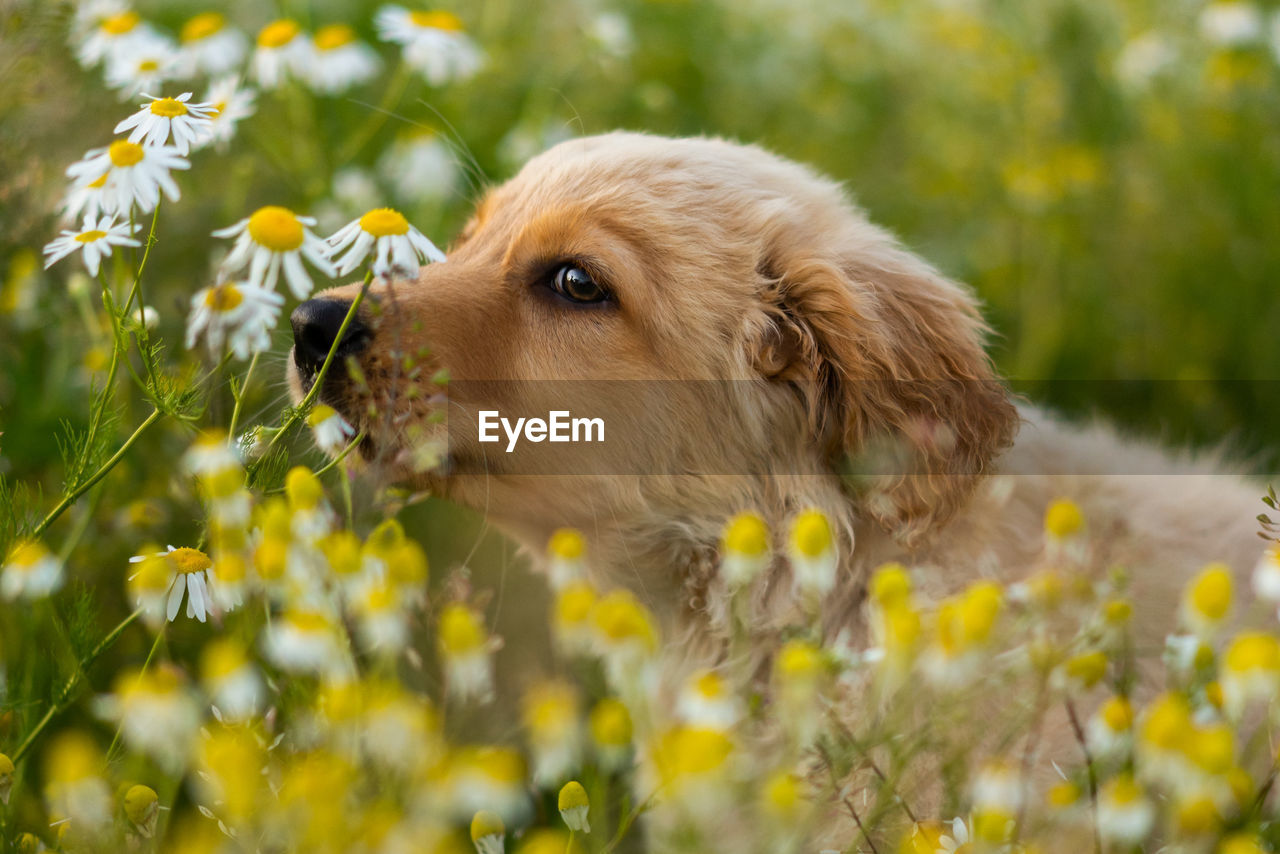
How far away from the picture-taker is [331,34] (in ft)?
10.3

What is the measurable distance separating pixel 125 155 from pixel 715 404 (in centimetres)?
119

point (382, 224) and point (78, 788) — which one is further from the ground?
point (382, 224)

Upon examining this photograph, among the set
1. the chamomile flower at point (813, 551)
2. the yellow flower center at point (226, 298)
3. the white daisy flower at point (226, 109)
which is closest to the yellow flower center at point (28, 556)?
the yellow flower center at point (226, 298)

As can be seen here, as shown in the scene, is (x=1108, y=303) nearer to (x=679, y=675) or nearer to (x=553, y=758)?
(x=679, y=675)

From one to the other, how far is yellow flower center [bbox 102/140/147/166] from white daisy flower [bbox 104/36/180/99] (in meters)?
0.65

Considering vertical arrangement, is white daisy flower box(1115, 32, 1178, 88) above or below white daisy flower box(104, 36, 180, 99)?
above

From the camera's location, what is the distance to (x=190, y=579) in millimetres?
1550

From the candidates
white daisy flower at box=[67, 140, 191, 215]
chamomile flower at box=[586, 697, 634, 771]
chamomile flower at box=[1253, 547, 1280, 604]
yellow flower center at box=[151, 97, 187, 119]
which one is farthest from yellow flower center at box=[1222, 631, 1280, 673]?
yellow flower center at box=[151, 97, 187, 119]

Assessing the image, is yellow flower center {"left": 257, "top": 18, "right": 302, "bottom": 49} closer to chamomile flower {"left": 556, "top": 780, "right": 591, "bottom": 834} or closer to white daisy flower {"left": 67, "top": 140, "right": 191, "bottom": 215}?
white daisy flower {"left": 67, "top": 140, "right": 191, "bottom": 215}

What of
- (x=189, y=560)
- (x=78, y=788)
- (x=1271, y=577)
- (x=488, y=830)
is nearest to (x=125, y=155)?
(x=189, y=560)

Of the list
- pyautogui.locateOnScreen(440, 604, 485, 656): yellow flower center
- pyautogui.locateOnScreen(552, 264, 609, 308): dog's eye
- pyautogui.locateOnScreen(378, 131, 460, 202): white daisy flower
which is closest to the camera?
pyautogui.locateOnScreen(440, 604, 485, 656): yellow flower center

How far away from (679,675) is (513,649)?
105 centimetres

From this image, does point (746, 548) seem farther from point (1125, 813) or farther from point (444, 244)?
point (444, 244)

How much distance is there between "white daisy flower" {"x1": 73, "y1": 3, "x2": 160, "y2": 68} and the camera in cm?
272
